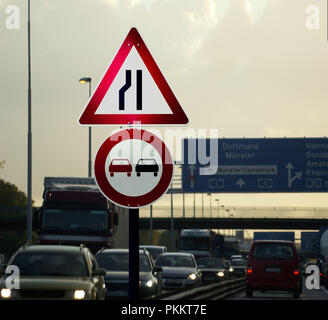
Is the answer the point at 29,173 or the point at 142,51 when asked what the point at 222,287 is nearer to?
the point at 29,173

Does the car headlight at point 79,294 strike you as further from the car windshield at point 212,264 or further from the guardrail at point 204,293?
the car windshield at point 212,264

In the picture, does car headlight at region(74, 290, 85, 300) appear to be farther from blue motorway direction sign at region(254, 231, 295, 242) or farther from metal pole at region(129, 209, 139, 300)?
blue motorway direction sign at region(254, 231, 295, 242)

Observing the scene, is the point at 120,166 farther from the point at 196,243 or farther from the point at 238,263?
the point at 238,263

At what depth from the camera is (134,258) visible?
5.68 metres

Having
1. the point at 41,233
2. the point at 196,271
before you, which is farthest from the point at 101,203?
the point at 196,271

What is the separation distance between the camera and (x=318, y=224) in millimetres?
85938

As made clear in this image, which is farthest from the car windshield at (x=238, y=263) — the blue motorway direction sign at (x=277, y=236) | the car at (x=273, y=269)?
the blue motorway direction sign at (x=277, y=236)

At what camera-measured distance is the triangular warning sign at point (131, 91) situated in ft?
18.8

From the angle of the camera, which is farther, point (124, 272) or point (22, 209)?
point (22, 209)

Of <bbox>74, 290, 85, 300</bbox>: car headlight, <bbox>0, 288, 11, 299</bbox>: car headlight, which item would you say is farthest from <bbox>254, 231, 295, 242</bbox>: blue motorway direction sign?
<bbox>0, 288, 11, 299</bbox>: car headlight

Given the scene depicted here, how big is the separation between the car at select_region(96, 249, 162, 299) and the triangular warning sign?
18.2 m

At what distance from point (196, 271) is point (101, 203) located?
315 inches

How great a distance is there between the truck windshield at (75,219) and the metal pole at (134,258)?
77.8 feet
